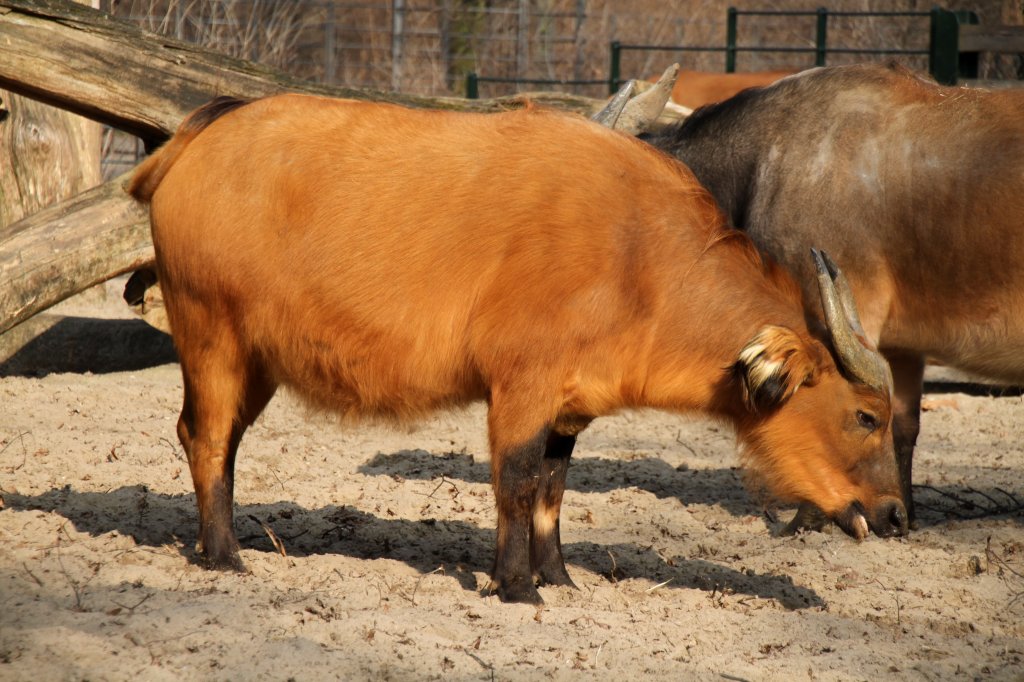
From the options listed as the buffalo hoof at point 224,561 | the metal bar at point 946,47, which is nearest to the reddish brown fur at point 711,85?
→ the metal bar at point 946,47

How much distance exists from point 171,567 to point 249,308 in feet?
3.69

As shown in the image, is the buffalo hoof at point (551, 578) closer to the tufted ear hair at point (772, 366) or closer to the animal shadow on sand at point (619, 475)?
the tufted ear hair at point (772, 366)

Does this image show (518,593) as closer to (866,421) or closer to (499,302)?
(499,302)

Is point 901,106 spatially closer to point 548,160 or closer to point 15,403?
point 548,160

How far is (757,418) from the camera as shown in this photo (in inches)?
191

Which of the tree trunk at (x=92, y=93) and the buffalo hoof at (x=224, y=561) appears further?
the tree trunk at (x=92, y=93)

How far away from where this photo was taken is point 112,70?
6.88 meters

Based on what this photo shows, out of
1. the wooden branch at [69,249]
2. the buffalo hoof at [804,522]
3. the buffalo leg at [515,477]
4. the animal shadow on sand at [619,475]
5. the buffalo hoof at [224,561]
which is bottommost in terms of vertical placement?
the animal shadow on sand at [619,475]

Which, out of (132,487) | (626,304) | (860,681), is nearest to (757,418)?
(626,304)

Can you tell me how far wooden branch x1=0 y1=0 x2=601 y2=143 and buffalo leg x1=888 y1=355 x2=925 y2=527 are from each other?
165 inches

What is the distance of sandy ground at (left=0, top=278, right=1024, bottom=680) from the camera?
399 cm

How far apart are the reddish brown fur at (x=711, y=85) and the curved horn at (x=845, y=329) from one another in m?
10.4

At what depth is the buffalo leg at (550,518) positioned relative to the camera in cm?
502

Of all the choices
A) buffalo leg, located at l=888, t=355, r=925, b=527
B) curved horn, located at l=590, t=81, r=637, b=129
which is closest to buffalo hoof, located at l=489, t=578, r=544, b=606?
buffalo leg, located at l=888, t=355, r=925, b=527
